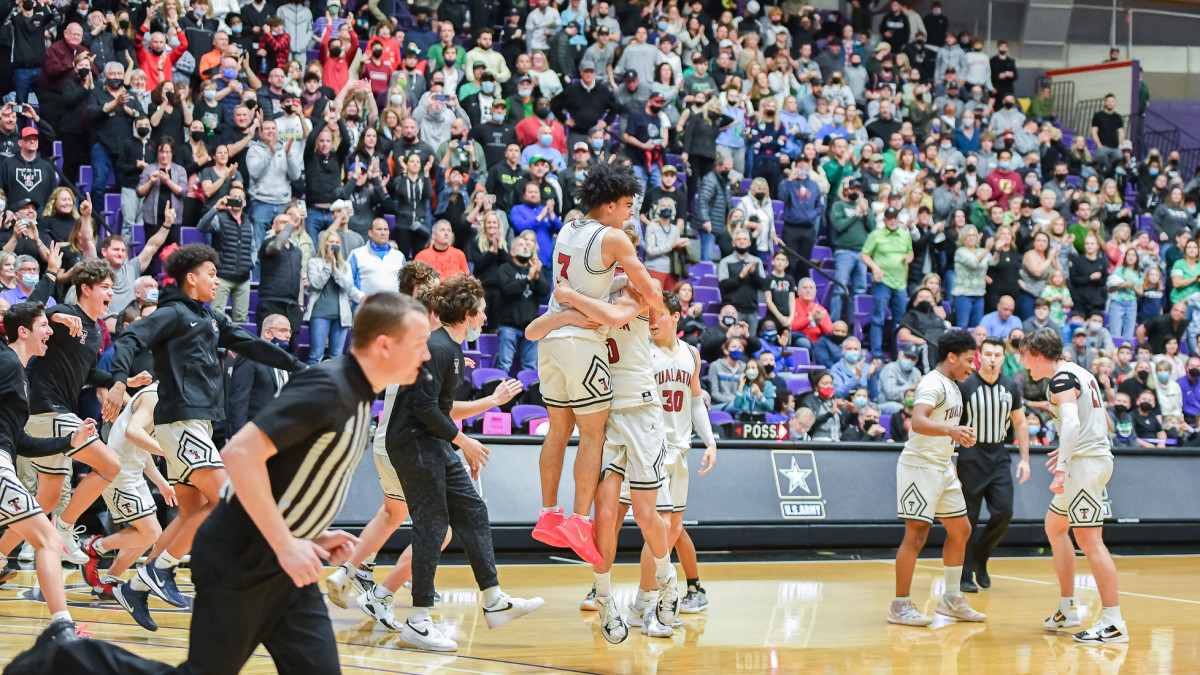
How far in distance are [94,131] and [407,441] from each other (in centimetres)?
923

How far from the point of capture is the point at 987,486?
9711 mm

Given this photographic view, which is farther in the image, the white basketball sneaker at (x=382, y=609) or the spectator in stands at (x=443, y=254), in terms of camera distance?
the spectator in stands at (x=443, y=254)

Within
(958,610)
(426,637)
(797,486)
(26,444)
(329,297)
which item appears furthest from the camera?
(329,297)

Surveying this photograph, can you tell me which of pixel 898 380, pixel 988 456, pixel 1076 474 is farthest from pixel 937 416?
pixel 898 380

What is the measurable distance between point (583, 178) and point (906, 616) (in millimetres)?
4889

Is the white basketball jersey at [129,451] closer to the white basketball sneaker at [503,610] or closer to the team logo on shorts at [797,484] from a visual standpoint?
the white basketball sneaker at [503,610]

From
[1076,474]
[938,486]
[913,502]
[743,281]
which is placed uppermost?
[743,281]

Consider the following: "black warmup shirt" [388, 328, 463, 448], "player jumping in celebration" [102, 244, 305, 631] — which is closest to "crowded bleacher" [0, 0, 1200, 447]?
"player jumping in celebration" [102, 244, 305, 631]

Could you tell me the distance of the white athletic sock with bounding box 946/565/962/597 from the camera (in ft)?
26.2

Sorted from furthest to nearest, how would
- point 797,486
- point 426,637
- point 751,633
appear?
point 797,486, point 751,633, point 426,637

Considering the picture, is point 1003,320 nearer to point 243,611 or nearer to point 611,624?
point 611,624

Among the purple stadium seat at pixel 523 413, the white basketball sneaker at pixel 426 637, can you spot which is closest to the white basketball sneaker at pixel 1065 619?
the white basketball sneaker at pixel 426 637

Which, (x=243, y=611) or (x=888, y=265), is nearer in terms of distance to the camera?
(x=243, y=611)

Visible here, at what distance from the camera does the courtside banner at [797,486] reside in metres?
10.8
